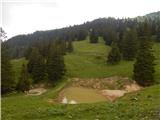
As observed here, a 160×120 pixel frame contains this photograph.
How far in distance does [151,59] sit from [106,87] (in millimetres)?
11893

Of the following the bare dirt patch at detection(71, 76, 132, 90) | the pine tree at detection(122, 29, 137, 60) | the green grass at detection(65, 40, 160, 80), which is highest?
the pine tree at detection(122, 29, 137, 60)

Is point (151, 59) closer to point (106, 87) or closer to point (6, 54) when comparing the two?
point (106, 87)

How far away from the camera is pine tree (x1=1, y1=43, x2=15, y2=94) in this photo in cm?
7156

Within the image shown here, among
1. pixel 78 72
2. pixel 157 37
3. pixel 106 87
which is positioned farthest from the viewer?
pixel 157 37

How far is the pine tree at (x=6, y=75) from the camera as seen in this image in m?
71.6

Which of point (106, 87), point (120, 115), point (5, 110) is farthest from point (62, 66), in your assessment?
point (120, 115)

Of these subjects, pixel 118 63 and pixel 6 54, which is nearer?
pixel 6 54

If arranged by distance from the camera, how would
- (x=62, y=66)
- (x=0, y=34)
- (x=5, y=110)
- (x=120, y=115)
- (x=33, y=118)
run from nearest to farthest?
(x=120, y=115) < (x=33, y=118) < (x=5, y=110) < (x=0, y=34) < (x=62, y=66)

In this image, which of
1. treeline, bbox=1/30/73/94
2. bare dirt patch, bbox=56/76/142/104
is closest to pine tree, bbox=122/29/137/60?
bare dirt patch, bbox=56/76/142/104

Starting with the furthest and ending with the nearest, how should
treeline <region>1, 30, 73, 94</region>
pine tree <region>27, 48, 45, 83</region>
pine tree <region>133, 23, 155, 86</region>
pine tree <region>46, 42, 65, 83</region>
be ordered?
1. pine tree <region>27, 48, 45, 83</region>
2. pine tree <region>46, 42, 65, 83</region>
3. pine tree <region>133, 23, 155, 86</region>
4. treeline <region>1, 30, 73, 94</region>

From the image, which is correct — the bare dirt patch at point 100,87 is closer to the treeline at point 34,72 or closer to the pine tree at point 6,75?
the treeline at point 34,72

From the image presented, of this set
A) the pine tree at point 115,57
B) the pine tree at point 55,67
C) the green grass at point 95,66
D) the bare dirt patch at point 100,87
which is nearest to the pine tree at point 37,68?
the pine tree at point 55,67

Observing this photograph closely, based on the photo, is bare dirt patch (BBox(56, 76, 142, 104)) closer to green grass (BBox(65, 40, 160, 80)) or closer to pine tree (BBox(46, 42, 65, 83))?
green grass (BBox(65, 40, 160, 80))

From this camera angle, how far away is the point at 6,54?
76.1m
